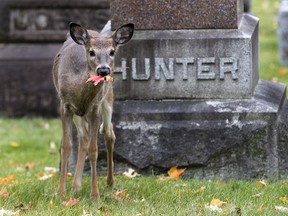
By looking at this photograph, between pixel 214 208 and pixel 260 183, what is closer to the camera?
pixel 214 208

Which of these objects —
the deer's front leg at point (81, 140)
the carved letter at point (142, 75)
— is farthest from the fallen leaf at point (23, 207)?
the carved letter at point (142, 75)

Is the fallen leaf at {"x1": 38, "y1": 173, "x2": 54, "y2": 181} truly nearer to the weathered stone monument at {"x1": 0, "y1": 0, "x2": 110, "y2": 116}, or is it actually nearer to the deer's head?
the deer's head

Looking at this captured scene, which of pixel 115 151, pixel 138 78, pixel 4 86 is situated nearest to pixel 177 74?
pixel 138 78

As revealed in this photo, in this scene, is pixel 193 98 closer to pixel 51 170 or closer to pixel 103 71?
pixel 51 170

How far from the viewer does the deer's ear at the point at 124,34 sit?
22.4 feet

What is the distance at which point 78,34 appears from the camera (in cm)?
677

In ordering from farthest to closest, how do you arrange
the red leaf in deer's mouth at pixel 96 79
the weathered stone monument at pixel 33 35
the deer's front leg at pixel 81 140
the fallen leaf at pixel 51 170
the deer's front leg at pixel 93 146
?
the weathered stone monument at pixel 33 35 < the fallen leaf at pixel 51 170 < the deer's front leg at pixel 81 140 < the deer's front leg at pixel 93 146 < the red leaf in deer's mouth at pixel 96 79

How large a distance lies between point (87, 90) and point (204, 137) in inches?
51.4

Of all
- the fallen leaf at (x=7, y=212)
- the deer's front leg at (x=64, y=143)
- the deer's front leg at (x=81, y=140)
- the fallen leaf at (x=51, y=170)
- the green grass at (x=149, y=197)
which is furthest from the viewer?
the fallen leaf at (x=51, y=170)

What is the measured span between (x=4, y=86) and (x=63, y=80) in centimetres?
544

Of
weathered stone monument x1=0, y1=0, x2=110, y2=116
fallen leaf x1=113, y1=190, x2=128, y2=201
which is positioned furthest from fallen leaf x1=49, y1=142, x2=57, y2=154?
fallen leaf x1=113, y1=190, x2=128, y2=201

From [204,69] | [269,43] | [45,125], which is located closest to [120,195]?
[204,69]

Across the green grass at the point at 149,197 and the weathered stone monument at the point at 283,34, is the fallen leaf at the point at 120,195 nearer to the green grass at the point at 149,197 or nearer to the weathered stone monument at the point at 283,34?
the green grass at the point at 149,197

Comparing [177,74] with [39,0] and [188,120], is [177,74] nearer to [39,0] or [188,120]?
[188,120]
